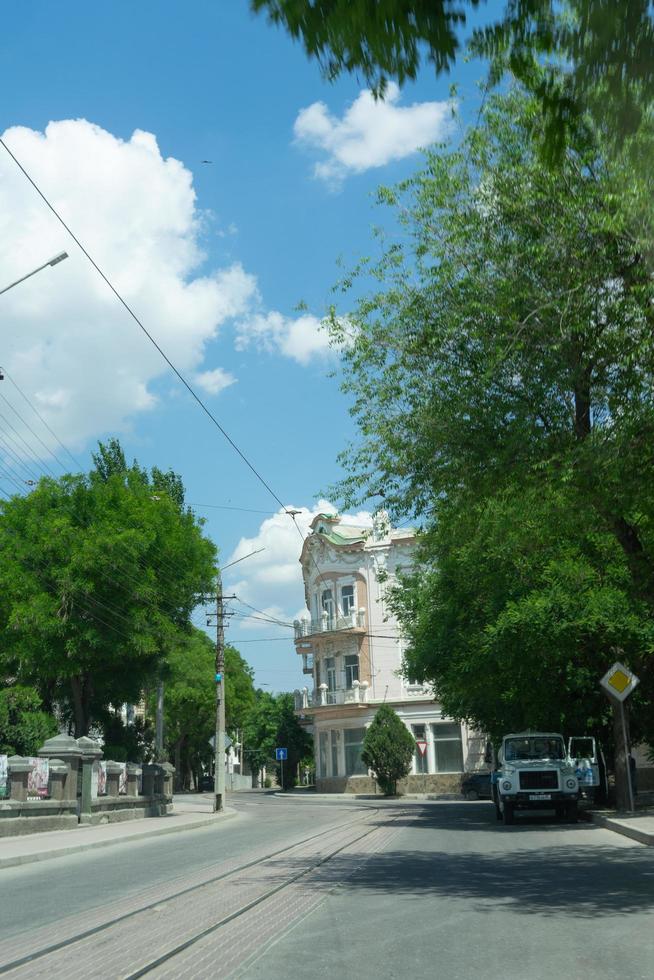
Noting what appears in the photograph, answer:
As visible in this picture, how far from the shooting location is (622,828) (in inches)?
785

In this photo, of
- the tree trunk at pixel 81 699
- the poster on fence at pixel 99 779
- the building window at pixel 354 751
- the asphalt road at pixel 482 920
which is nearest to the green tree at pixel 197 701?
the building window at pixel 354 751

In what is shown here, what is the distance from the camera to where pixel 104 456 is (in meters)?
46.3

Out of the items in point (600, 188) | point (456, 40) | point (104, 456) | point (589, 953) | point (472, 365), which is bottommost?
point (589, 953)

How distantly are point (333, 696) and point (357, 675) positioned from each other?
191 centimetres

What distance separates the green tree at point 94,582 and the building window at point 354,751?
922 inches

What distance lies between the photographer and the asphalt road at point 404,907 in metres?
7.28

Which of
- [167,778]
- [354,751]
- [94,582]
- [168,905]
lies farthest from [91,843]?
[354,751]

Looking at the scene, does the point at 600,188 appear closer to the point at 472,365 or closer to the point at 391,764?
the point at 472,365

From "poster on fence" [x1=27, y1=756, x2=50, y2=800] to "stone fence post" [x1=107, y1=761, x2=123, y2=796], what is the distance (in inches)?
200

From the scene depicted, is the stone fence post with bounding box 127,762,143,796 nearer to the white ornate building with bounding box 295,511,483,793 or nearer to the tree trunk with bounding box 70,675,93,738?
the tree trunk with bounding box 70,675,93,738

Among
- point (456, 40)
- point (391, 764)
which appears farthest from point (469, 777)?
point (456, 40)

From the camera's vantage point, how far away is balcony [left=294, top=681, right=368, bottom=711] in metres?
62.3

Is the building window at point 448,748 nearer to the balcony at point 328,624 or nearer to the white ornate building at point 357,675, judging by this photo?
the white ornate building at point 357,675

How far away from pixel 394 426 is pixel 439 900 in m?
6.57
